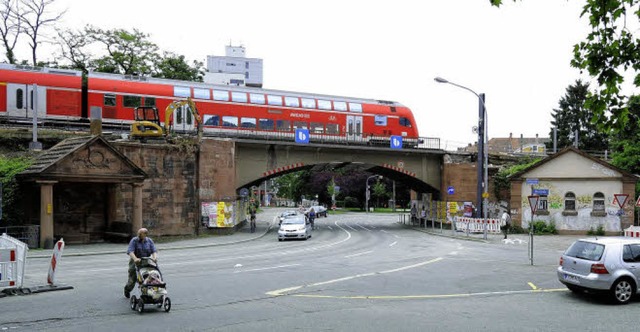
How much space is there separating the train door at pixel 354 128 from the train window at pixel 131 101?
15.1 metres

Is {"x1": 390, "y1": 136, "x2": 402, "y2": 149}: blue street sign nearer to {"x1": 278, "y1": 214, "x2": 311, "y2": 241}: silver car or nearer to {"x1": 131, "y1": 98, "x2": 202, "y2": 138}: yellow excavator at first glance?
{"x1": 278, "y1": 214, "x2": 311, "y2": 241}: silver car

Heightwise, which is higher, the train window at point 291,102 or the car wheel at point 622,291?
the train window at point 291,102

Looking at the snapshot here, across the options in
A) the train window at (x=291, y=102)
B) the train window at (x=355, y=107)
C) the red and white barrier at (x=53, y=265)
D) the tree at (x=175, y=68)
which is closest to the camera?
the red and white barrier at (x=53, y=265)

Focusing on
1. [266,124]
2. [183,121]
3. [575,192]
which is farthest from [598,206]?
[183,121]

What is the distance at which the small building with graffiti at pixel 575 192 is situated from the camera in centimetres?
3547

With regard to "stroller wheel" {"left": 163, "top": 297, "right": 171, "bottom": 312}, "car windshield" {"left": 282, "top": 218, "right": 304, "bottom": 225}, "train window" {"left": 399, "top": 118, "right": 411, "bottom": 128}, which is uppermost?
"train window" {"left": 399, "top": 118, "right": 411, "bottom": 128}

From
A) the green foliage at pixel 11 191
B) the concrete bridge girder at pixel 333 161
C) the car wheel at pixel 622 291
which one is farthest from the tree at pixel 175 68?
the car wheel at pixel 622 291

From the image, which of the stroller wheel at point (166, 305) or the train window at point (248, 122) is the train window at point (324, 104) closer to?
the train window at point (248, 122)

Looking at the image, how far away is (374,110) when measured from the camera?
43219mm

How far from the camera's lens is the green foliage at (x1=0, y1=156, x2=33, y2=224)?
26.7 m

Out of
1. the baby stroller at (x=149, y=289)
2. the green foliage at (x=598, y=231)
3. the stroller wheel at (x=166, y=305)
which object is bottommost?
the green foliage at (x=598, y=231)

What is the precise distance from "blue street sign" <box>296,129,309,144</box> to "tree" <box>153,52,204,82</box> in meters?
23.1

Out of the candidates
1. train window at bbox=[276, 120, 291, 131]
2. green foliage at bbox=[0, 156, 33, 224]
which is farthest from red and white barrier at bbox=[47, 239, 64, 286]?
train window at bbox=[276, 120, 291, 131]

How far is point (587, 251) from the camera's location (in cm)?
1286
